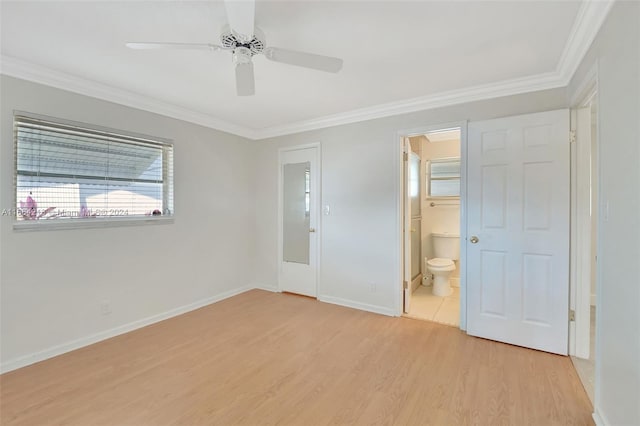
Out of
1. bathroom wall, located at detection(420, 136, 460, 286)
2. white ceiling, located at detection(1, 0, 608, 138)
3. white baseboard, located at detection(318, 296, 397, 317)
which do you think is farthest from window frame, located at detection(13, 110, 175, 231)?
bathroom wall, located at detection(420, 136, 460, 286)

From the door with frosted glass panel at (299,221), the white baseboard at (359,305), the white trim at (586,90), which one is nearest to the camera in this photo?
the white trim at (586,90)

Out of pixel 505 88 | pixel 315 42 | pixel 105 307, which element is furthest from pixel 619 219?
pixel 105 307

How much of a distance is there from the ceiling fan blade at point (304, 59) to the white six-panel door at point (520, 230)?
1.73 meters

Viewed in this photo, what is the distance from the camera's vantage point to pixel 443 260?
4.25 m

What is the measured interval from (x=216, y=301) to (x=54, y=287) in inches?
69.4

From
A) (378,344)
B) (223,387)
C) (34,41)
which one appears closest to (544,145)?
(378,344)

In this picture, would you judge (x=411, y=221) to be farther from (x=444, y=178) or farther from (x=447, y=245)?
(x=444, y=178)

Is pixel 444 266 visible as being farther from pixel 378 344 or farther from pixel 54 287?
pixel 54 287

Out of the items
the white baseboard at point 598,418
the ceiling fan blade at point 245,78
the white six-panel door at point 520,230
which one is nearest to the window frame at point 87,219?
the ceiling fan blade at point 245,78

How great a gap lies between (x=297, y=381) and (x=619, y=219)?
86.3 inches

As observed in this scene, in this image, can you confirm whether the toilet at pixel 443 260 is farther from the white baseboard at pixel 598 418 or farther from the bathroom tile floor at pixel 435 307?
the white baseboard at pixel 598 418

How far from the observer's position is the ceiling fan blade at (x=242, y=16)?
140 cm

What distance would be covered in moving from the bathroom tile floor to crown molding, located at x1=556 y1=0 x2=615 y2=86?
8.33 feet

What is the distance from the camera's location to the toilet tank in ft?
14.4
